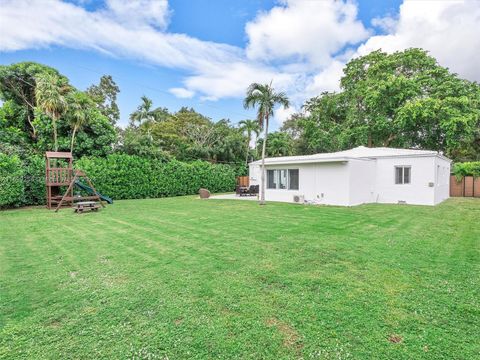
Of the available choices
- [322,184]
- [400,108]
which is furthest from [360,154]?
[400,108]

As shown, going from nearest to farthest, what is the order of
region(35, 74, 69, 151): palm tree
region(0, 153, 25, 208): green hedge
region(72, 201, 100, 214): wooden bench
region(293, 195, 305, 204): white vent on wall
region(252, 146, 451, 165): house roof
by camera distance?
region(72, 201, 100, 214): wooden bench → region(0, 153, 25, 208): green hedge → region(252, 146, 451, 165): house roof → region(35, 74, 69, 151): palm tree → region(293, 195, 305, 204): white vent on wall

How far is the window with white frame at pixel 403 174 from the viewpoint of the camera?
1397 cm

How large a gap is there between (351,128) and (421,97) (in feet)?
Result: 18.1

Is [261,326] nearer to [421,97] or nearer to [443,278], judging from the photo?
[443,278]

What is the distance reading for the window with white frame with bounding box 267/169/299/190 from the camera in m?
15.1

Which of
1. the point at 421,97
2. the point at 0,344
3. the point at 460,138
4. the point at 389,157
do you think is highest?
the point at 421,97

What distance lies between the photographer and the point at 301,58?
64.0ft

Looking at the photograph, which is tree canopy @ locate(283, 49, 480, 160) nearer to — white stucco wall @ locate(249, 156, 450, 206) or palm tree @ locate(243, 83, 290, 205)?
white stucco wall @ locate(249, 156, 450, 206)

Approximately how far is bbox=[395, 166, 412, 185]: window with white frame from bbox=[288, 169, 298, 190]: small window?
5.24m

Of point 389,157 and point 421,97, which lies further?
point 421,97

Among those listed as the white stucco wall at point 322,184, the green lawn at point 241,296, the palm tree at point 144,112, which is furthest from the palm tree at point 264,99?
the palm tree at point 144,112

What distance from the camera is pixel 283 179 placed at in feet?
51.3

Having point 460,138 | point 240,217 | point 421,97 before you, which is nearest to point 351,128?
point 421,97

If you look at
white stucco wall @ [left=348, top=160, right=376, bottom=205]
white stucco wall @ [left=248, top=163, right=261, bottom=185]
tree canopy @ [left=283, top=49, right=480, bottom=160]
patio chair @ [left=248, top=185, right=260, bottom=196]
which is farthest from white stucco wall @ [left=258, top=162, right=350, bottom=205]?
tree canopy @ [left=283, top=49, right=480, bottom=160]
